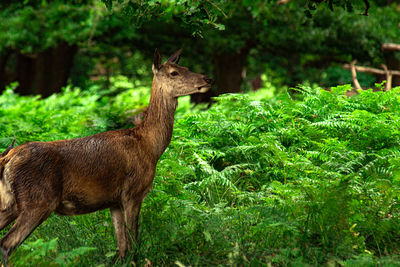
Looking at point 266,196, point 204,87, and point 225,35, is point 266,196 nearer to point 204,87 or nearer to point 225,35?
point 204,87

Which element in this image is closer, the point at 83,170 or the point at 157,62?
the point at 83,170

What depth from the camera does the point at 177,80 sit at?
17.0ft

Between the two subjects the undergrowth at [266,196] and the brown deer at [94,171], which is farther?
the undergrowth at [266,196]

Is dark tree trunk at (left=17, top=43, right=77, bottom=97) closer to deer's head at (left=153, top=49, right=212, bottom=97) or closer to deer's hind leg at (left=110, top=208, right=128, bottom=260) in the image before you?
Answer: deer's head at (left=153, top=49, right=212, bottom=97)

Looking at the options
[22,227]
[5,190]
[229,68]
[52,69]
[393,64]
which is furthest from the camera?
[52,69]

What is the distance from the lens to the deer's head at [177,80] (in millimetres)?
5129

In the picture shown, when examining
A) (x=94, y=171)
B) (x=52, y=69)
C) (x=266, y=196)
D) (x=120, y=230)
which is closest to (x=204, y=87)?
(x=94, y=171)

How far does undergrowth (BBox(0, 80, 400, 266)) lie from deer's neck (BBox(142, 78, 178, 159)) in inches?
27.6

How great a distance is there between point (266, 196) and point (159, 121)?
1.82m

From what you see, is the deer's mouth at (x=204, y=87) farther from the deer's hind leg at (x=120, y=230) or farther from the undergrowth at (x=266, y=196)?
the deer's hind leg at (x=120, y=230)

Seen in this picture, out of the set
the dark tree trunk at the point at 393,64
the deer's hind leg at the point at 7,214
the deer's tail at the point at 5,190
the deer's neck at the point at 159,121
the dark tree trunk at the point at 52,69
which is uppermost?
the deer's neck at the point at 159,121

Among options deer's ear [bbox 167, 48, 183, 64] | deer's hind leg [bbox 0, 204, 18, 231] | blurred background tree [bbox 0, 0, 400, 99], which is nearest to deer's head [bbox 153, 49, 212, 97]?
deer's ear [bbox 167, 48, 183, 64]

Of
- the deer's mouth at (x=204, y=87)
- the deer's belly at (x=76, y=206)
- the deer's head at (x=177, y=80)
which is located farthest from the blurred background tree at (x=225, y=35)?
the deer's belly at (x=76, y=206)

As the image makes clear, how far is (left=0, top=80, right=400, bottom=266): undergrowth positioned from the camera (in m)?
4.75
